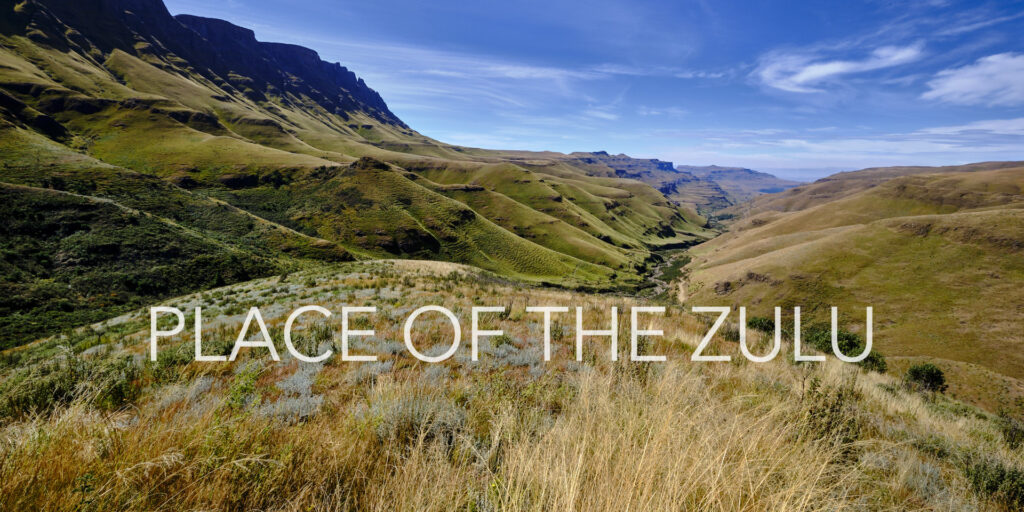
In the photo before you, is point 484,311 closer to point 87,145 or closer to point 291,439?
point 291,439

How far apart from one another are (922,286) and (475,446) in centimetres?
10137

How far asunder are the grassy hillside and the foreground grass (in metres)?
53.4

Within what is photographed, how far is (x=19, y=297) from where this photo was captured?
Result: 31188mm

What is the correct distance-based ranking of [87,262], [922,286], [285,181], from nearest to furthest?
[87,262] → [922,286] → [285,181]

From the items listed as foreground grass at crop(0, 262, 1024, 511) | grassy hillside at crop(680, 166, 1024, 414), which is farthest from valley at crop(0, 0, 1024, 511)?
grassy hillside at crop(680, 166, 1024, 414)

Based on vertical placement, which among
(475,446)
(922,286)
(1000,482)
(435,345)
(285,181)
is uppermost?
(285,181)

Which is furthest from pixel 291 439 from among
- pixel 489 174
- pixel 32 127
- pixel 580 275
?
pixel 489 174

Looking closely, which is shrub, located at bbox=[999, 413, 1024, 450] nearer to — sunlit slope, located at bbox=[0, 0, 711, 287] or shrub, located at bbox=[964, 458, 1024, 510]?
shrub, located at bbox=[964, 458, 1024, 510]

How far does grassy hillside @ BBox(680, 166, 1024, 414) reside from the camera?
4825 centimetres

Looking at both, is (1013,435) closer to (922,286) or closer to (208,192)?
(922,286)

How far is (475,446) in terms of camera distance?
3127 mm

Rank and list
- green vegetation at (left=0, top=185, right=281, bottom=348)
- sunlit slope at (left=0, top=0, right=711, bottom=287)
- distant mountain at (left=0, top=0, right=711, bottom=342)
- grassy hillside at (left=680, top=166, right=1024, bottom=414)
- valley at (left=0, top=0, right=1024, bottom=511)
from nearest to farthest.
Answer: valley at (left=0, top=0, right=1024, bottom=511), green vegetation at (left=0, top=185, right=281, bottom=348), distant mountain at (left=0, top=0, right=711, bottom=342), grassy hillside at (left=680, top=166, right=1024, bottom=414), sunlit slope at (left=0, top=0, right=711, bottom=287)

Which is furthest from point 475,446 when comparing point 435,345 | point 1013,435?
point 1013,435

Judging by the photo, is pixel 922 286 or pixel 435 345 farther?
pixel 922 286
